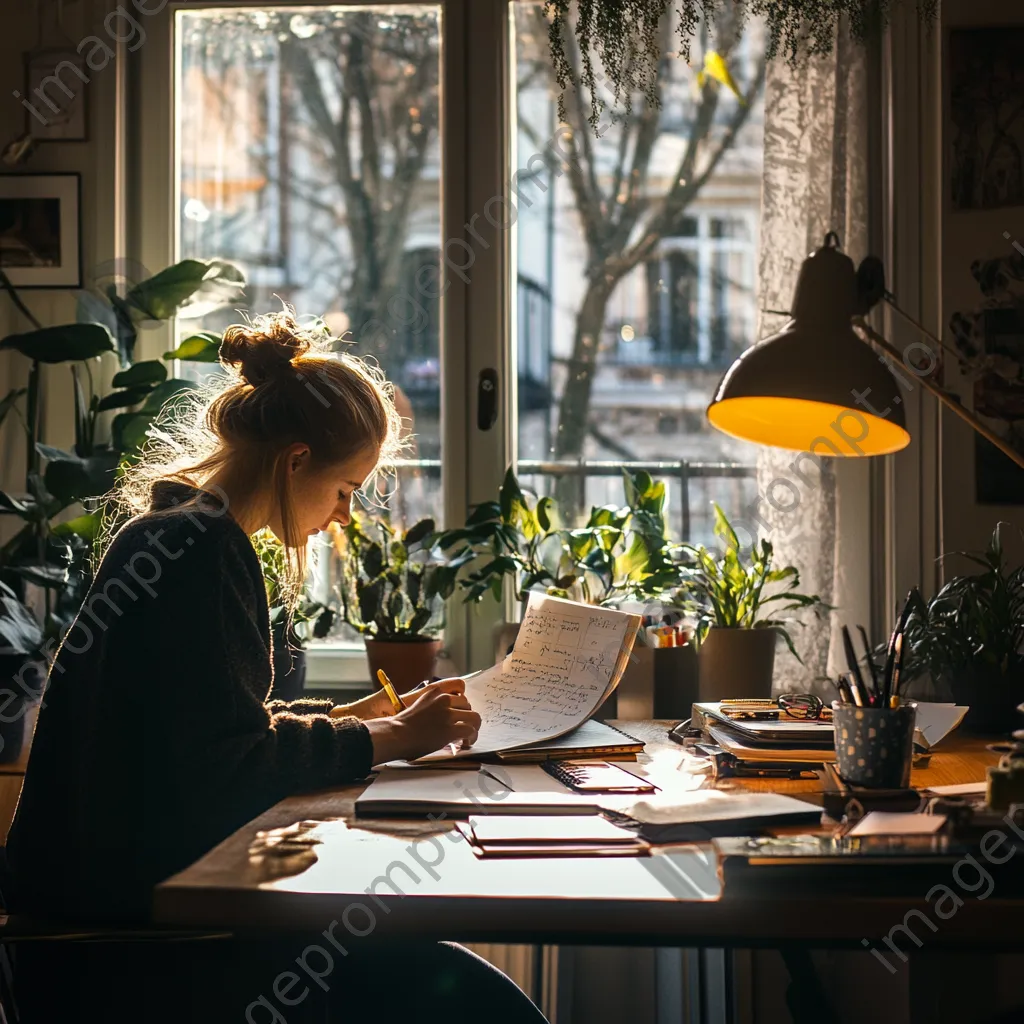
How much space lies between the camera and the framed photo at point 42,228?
2.56 metres

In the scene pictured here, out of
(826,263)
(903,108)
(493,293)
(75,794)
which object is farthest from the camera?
(493,293)

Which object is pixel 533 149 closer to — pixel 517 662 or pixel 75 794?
pixel 517 662

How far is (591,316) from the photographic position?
256cm

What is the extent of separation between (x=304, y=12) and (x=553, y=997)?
6.91ft

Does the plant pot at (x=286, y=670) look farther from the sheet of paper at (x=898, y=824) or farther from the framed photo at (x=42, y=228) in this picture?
the sheet of paper at (x=898, y=824)

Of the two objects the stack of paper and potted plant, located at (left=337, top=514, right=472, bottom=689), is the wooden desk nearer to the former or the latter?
the stack of paper

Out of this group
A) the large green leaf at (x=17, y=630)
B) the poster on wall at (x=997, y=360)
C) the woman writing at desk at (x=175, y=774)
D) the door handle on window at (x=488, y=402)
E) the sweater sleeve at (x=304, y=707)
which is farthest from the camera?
the door handle on window at (x=488, y=402)

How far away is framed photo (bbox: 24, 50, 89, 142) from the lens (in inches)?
101

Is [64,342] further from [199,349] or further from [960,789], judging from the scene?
[960,789]

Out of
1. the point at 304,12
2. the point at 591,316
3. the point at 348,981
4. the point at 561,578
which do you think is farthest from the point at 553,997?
the point at 304,12

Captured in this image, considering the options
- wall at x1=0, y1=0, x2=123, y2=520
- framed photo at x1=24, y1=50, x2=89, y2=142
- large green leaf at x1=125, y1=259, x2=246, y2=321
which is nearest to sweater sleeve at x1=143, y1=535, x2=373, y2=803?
Answer: large green leaf at x1=125, y1=259, x2=246, y2=321

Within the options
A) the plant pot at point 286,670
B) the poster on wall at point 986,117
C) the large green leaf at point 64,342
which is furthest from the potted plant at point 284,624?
the poster on wall at point 986,117

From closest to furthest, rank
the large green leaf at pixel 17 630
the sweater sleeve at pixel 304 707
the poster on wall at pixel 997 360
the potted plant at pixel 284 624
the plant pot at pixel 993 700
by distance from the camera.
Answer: the sweater sleeve at pixel 304 707 < the plant pot at pixel 993 700 < the large green leaf at pixel 17 630 < the potted plant at pixel 284 624 < the poster on wall at pixel 997 360

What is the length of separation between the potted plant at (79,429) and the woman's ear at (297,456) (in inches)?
30.9
